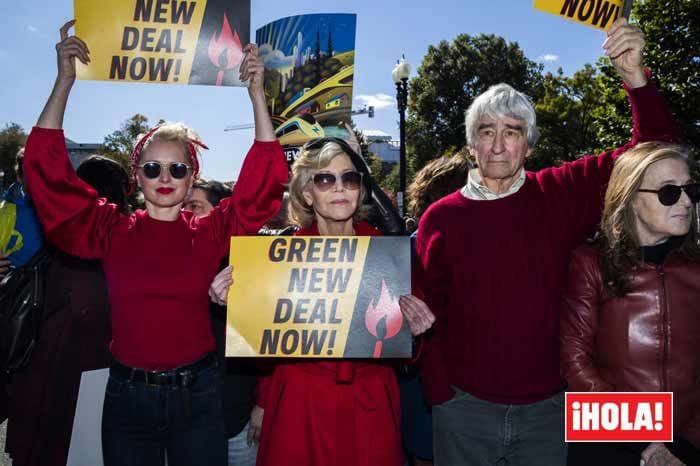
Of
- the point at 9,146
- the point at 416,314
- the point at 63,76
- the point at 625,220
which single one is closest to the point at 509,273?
the point at 416,314

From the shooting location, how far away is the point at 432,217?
279 cm

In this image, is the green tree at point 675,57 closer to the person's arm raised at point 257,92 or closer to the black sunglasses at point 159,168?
the person's arm raised at point 257,92

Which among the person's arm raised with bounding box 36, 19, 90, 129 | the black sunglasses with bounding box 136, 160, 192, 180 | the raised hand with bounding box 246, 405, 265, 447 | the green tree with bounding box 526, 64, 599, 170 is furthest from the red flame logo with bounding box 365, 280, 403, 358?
the green tree with bounding box 526, 64, 599, 170

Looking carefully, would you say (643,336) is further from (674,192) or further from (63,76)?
(63,76)

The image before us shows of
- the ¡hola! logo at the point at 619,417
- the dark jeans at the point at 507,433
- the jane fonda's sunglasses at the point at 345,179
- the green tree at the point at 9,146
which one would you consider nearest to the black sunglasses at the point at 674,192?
the ¡hola! logo at the point at 619,417

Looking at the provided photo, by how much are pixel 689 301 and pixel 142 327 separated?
2.50 meters

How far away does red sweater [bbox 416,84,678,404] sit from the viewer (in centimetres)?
252

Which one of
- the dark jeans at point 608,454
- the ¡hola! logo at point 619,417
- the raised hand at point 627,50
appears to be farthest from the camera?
the raised hand at point 627,50

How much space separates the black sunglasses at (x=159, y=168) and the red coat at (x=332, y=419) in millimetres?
1117

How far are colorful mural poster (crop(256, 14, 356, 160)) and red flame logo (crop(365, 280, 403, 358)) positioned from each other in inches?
80.3

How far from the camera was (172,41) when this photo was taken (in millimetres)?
2775

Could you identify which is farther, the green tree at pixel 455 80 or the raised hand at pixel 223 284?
the green tree at pixel 455 80

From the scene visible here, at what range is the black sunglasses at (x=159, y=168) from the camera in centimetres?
259

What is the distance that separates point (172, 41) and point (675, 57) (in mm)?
21550
